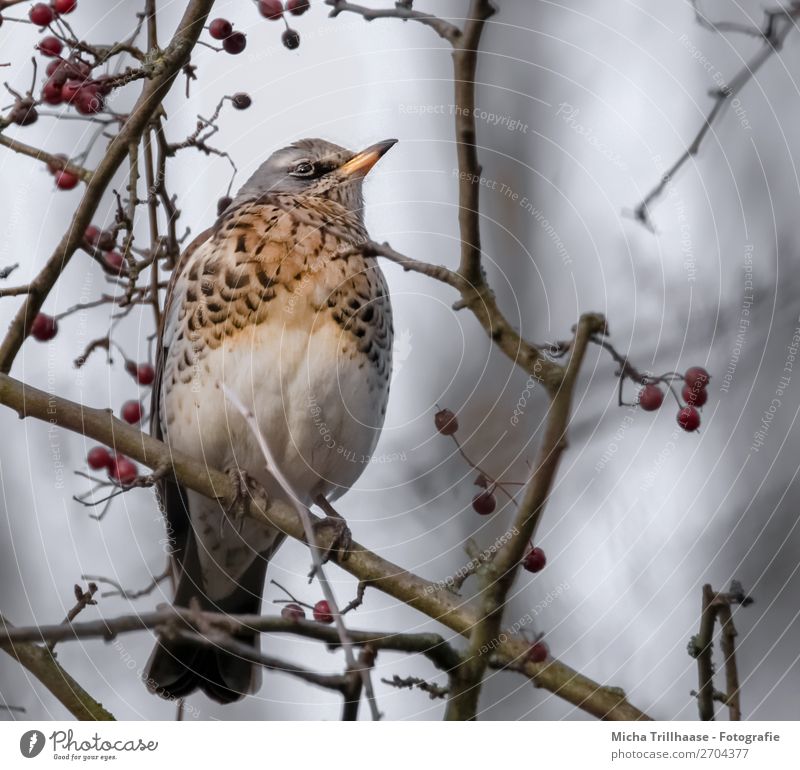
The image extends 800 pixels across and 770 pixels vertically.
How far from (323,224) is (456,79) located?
0.38 meters

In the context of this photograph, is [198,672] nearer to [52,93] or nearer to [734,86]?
[52,93]

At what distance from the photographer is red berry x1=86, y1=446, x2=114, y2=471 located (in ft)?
5.05

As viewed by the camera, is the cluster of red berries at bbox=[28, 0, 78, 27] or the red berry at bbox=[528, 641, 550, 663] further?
the cluster of red berries at bbox=[28, 0, 78, 27]

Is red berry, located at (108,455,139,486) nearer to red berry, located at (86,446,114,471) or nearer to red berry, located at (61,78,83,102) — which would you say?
red berry, located at (86,446,114,471)

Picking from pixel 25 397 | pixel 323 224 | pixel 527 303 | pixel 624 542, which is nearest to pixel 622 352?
pixel 527 303

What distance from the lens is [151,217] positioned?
1.56 m

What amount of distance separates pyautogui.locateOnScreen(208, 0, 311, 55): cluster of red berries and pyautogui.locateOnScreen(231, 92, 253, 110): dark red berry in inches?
2.4

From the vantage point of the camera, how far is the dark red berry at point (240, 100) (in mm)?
1558

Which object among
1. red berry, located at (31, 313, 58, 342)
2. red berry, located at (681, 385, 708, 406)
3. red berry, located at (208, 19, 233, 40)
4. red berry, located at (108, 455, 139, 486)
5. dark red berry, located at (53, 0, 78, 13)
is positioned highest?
dark red berry, located at (53, 0, 78, 13)

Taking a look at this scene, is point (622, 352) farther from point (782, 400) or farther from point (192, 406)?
point (192, 406)

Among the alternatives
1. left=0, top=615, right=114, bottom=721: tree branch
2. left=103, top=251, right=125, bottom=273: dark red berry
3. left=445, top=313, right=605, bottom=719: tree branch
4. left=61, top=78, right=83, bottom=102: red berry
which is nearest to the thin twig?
left=445, top=313, right=605, bottom=719: tree branch

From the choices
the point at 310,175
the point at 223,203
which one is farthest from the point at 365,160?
the point at 223,203

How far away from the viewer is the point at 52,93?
151 cm

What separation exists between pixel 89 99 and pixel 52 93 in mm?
59
